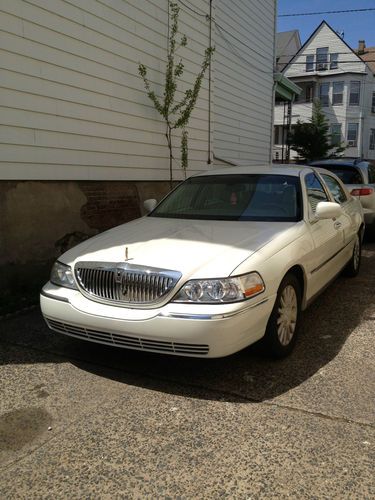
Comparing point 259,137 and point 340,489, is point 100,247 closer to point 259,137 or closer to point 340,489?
point 340,489

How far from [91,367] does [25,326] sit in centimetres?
129

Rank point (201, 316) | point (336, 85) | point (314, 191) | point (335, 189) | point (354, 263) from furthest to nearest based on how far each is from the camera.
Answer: point (336, 85) → point (354, 263) → point (335, 189) → point (314, 191) → point (201, 316)

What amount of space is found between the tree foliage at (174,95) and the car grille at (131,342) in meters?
5.19

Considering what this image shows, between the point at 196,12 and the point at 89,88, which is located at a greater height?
the point at 196,12

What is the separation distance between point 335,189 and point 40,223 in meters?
3.67

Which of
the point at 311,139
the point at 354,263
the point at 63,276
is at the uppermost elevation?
the point at 311,139

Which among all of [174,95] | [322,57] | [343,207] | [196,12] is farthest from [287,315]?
[322,57]

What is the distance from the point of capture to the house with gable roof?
1373 inches

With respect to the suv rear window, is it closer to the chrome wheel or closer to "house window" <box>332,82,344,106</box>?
the chrome wheel

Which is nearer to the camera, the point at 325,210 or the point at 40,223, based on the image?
the point at 325,210

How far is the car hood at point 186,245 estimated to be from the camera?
3266 millimetres

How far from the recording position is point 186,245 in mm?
3613

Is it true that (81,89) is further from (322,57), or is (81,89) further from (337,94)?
(322,57)

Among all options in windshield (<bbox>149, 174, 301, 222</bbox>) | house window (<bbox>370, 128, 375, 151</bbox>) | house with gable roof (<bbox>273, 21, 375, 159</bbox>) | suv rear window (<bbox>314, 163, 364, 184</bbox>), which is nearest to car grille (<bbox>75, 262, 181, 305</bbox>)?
windshield (<bbox>149, 174, 301, 222</bbox>)
